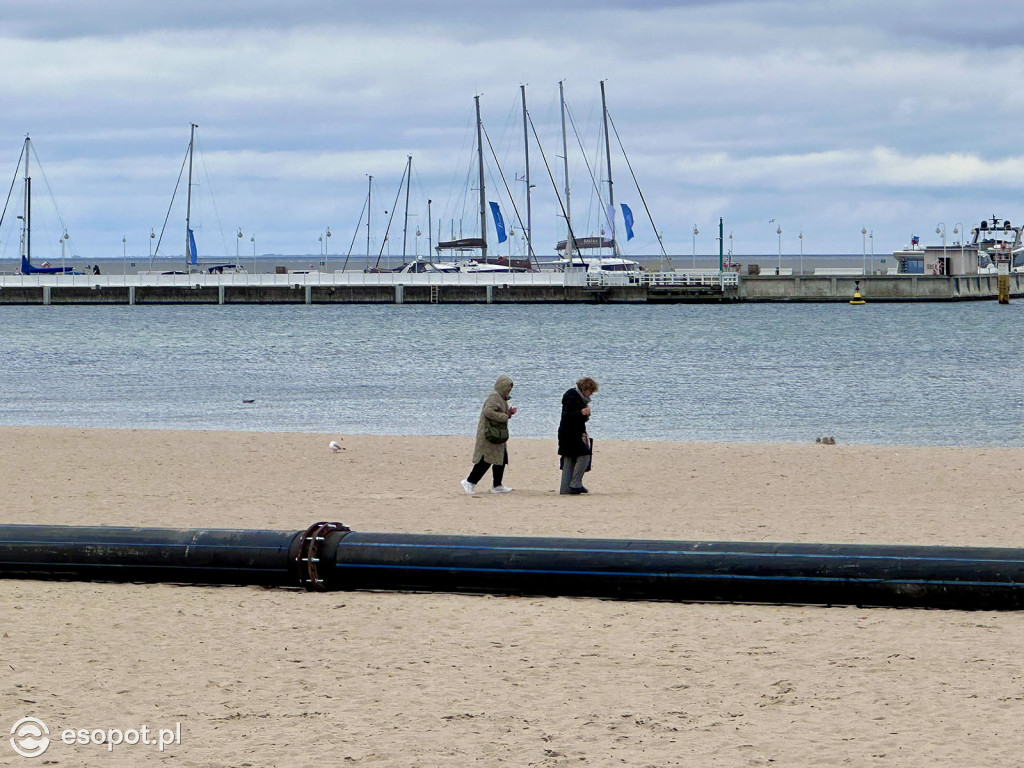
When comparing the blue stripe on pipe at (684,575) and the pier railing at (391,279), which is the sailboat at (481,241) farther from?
the blue stripe on pipe at (684,575)

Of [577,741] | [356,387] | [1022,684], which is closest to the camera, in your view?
[577,741]

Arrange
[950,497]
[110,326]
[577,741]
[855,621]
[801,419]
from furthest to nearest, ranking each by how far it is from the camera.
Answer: [110,326]
[801,419]
[950,497]
[855,621]
[577,741]

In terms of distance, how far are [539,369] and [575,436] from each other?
117 feet

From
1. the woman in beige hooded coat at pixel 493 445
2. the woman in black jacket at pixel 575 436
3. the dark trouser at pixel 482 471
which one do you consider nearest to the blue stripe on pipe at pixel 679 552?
the woman in black jacket at pixel 575 436

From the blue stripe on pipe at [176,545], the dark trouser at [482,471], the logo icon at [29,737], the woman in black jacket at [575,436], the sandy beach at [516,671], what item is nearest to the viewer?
the logo icon at [29,737]

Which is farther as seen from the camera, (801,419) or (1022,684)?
(801,419)

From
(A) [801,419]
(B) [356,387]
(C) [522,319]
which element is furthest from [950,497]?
(C) [522,319]

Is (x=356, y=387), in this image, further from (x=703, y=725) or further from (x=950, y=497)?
(x=703, y=725)

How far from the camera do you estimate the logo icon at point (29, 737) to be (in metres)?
6.06

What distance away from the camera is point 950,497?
15.5 meters

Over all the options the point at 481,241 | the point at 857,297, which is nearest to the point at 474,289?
the point at 481,241

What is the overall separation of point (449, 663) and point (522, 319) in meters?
76.4

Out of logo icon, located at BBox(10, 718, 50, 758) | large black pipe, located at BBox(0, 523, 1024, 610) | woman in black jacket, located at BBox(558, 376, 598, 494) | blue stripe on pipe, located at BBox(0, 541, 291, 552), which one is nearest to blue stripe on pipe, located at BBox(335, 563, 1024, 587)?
large black pipe, located at BBox(0, 523, 1024, 610)

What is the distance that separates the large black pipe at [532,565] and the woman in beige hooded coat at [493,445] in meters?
4.87
